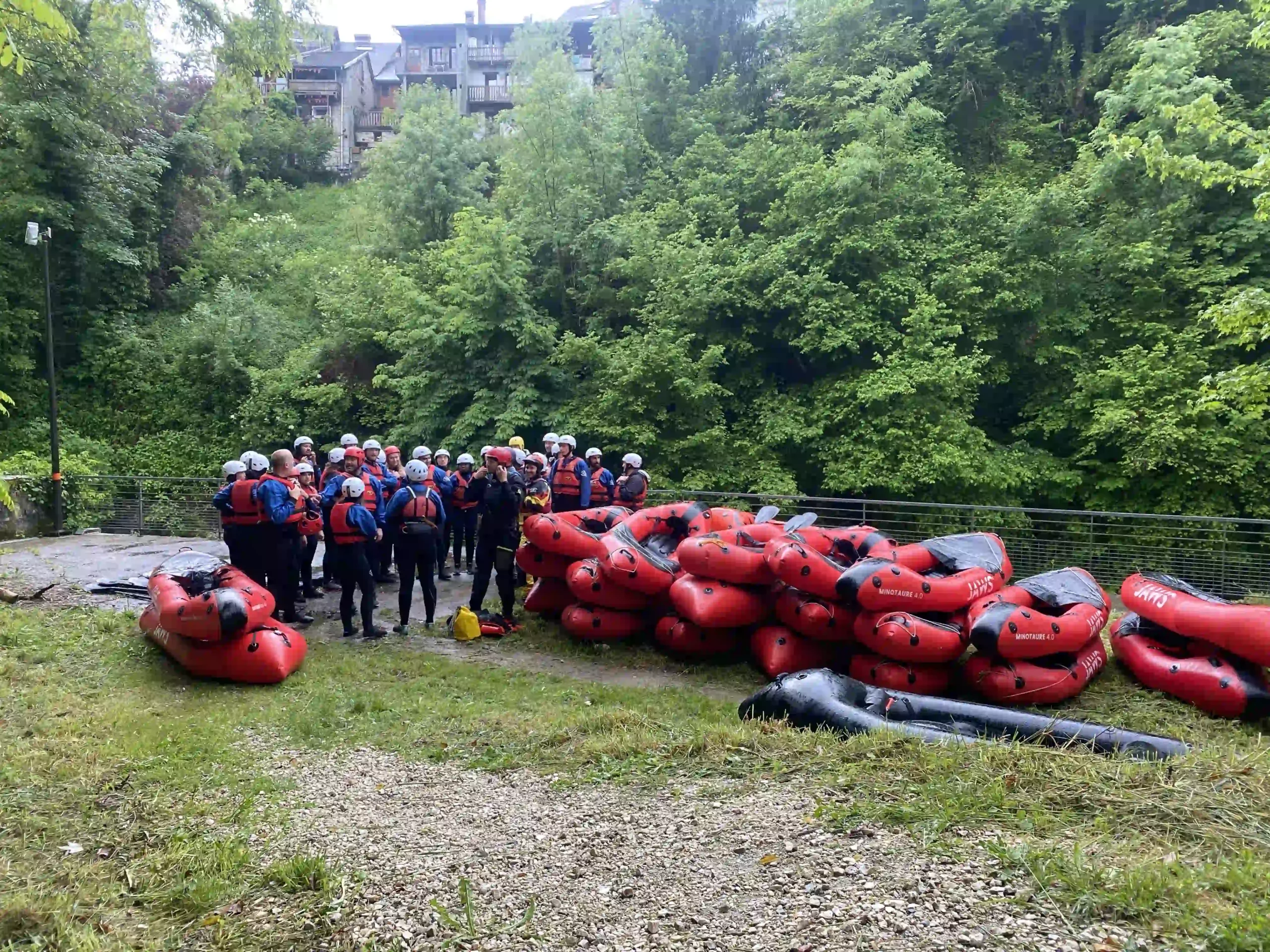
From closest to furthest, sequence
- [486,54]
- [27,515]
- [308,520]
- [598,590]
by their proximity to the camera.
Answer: [598,590] < [308,520] < [27,515] < [486,54]

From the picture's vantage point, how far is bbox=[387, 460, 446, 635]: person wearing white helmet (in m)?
8.88

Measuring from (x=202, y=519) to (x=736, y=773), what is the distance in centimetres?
1451

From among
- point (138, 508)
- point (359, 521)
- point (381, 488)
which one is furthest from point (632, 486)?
point (138, 508)

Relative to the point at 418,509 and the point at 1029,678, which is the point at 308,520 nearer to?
the point at 418,509

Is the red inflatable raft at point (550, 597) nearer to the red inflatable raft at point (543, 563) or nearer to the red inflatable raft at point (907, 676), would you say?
the red inflatable raft at point (543, 563)

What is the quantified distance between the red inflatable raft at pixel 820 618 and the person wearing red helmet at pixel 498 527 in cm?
318

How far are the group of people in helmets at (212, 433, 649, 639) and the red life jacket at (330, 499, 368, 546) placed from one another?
0.01m

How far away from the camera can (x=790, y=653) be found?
773cm

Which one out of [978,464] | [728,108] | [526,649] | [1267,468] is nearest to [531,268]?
[728,108]

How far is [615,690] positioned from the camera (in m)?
7.45

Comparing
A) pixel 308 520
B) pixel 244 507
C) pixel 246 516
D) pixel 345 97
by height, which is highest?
pixel 345 97

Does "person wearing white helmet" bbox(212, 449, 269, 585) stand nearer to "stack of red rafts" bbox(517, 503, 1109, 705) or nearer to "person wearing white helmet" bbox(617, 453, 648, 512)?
"stack of red rafts" bbox(517, 503, 1109, 705)

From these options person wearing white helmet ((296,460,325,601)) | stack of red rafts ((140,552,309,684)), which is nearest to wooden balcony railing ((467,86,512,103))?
person wearing white helmet ((296,460,325,601))

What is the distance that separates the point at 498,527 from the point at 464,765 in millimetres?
3899
